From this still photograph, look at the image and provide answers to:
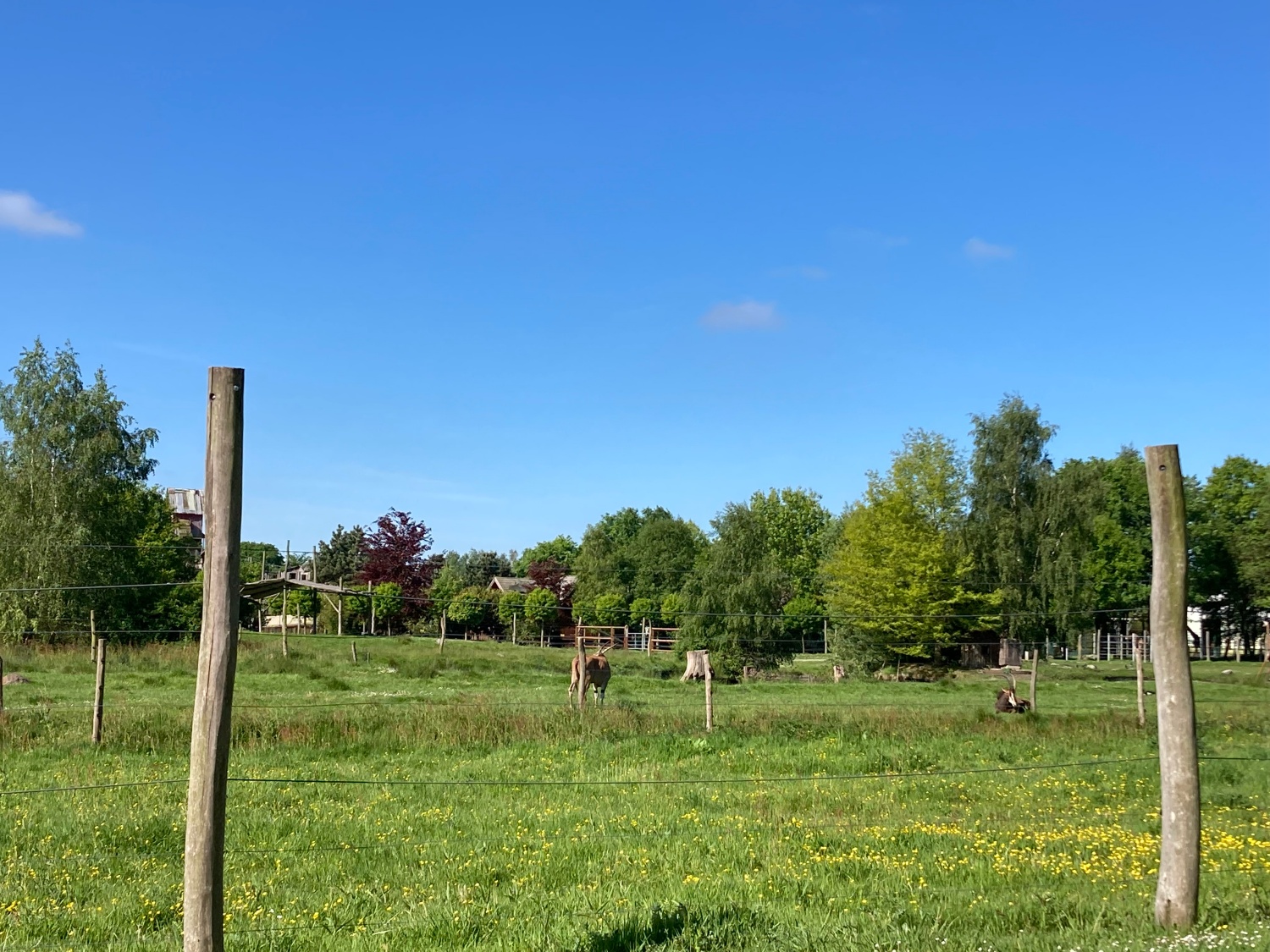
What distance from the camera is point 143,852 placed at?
1080 cm

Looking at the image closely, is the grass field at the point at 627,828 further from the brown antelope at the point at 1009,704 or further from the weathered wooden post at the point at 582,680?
the brown antelope at the point at 1009,704

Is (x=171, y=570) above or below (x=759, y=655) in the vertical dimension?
above

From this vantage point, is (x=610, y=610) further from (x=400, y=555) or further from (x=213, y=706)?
(x=213, y=706)

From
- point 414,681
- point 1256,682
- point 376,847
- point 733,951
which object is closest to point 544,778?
point 376,847

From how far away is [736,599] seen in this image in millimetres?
49781

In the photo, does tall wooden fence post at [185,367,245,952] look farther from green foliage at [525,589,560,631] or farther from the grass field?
green foliage at [525,589,560,631]

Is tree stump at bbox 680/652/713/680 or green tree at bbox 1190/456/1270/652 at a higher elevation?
green tree at bbox 1190/456/1270/652

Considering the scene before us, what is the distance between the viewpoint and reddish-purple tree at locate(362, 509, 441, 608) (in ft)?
246

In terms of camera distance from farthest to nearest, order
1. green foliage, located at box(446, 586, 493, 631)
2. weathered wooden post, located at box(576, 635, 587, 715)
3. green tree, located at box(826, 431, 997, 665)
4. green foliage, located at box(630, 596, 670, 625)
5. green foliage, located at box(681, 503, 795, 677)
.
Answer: green foliage, located at box(630, 596, 670, 625) → green foliage, located at box(446, 586, 493, 631) → green tree, located at box(826, 431, 997, 665) → green foliage, located at box(681, 503, 795, 677) → weathered wooden post, located at box(576, 635, 587, 715)

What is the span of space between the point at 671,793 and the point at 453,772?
12.7 feet

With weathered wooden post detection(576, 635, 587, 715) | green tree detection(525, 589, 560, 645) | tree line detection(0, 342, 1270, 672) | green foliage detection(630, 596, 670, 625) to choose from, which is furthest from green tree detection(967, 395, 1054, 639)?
weathered wooden post detection(576, 635, 587, 715)

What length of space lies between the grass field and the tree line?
1034cm

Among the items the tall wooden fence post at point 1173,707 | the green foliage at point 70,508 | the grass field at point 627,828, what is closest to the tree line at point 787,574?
the green foliage at point 70,508

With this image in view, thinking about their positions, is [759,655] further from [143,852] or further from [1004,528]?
[143,852]
